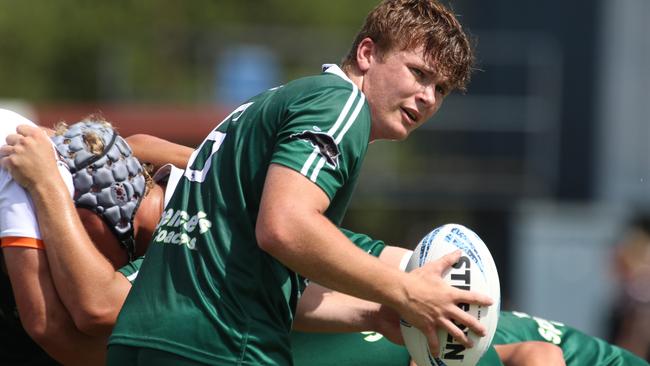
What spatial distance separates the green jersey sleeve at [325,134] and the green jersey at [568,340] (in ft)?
4.95

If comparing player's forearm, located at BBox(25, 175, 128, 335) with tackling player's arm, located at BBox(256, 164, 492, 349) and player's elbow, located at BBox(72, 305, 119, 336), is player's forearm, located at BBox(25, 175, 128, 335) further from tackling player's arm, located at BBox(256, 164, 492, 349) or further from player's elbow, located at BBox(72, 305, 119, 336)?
tackling player's arm, located at BBox(256, 164, 492, 349)

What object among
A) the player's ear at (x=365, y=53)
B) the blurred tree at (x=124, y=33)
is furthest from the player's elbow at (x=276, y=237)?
the blurred tree at (x=124, y=33)

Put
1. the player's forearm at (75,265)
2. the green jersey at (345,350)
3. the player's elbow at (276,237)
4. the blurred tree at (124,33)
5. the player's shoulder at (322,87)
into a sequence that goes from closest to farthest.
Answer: the player's elbow at (276,237), the player's shoulder at (322,87), the player's forearm at (75,265), the green jersey at (345,350), the blurred tree at (124,33)

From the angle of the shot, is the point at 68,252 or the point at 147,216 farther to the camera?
the point at 147,216

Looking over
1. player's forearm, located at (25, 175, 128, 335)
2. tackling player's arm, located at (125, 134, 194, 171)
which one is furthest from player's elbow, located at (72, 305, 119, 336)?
tackling player's arm, located at (125, 134, 194, 171)

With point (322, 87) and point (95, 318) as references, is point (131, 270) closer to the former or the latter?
point (95, 318)

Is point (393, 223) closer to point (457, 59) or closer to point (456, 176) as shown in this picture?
point (456, 176)

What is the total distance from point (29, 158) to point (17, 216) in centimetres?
20

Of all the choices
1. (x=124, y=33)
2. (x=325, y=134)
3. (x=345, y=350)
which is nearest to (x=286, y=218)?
(x=325, y=134)

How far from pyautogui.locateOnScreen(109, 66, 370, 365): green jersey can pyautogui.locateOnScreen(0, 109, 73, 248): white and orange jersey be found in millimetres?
557

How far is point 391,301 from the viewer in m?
3.81

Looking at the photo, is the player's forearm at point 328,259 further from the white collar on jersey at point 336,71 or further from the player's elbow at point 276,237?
the white collar on jersey at point 336,71

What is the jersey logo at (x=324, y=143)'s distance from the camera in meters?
3.82

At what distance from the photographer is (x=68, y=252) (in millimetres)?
4410
